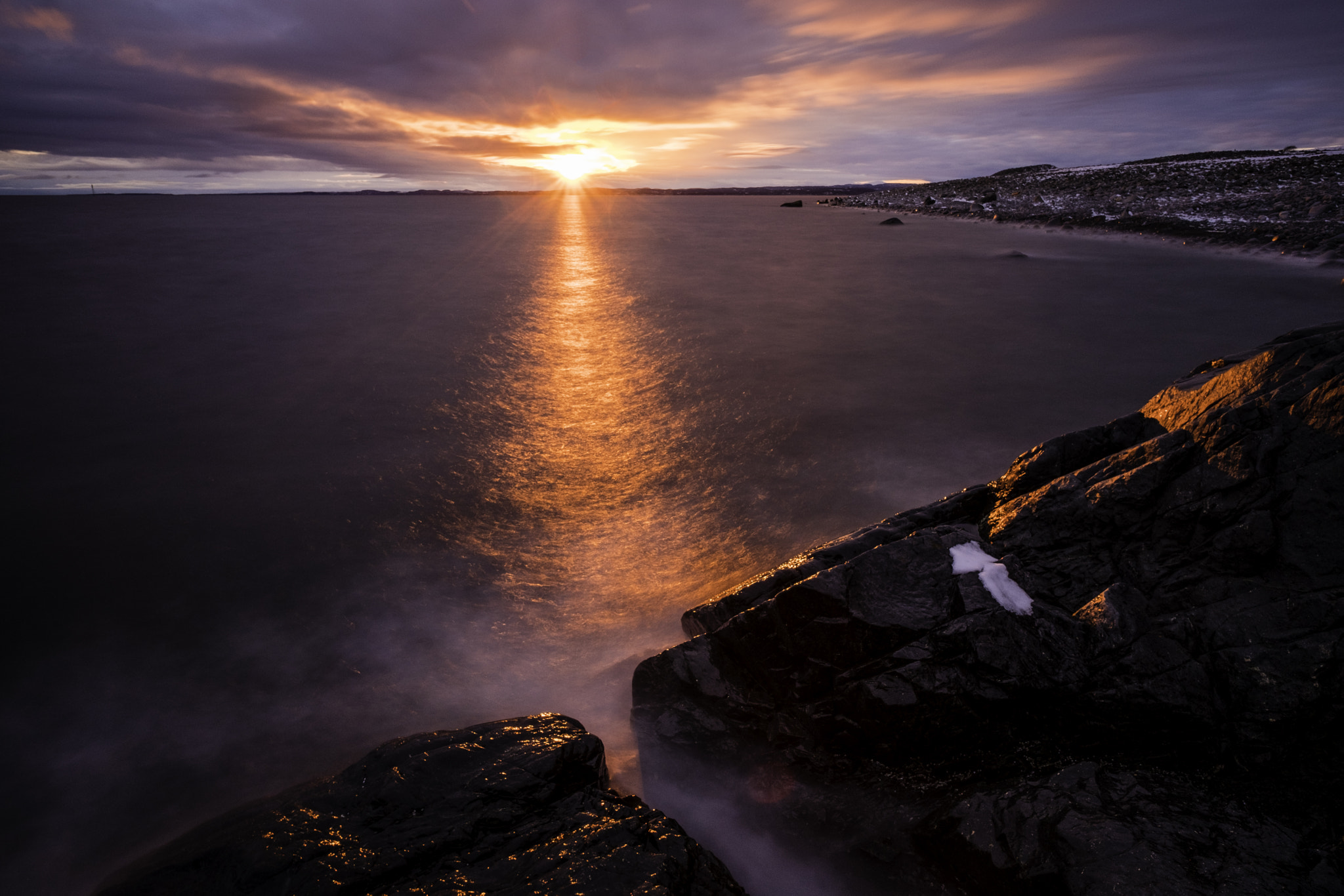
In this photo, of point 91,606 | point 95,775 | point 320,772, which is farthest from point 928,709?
point 91,606

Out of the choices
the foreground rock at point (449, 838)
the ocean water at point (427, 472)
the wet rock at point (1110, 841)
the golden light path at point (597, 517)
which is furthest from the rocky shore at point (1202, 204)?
the foreground rock at point (449, 838)

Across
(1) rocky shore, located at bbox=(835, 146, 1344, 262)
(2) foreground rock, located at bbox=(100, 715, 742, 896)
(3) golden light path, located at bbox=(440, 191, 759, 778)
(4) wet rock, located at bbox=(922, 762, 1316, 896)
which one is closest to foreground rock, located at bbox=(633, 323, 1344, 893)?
(4) wet rock, located at bbox=(922, 762, 1316, 896)

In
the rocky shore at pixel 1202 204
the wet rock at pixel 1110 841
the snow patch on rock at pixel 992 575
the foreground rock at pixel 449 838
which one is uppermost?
the rocky shore at pixel 1202 204

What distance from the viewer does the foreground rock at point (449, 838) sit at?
110 inches

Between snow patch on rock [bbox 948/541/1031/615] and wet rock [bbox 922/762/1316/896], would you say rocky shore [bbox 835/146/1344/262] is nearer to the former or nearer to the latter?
snow patch on rock [bbox 948/541/1031/615]

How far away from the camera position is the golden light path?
208 inches

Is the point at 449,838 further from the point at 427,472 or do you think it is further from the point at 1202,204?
the point at 1202,204

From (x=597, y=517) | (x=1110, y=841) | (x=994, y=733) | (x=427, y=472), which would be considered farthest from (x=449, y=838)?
(x=427, y=472)

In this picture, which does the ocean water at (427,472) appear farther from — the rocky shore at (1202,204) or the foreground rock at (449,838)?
the rocky shore at (1202,204)

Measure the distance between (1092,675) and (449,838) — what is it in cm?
363

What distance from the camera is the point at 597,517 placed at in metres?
7.15

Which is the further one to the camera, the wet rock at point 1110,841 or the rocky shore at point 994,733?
the rocky shore at point 994,733

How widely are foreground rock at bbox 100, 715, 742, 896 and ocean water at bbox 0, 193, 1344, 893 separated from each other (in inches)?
35.1

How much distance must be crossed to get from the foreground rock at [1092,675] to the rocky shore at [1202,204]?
83.7 feet
